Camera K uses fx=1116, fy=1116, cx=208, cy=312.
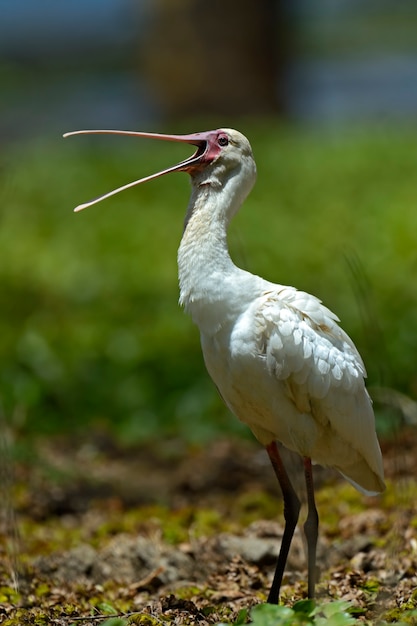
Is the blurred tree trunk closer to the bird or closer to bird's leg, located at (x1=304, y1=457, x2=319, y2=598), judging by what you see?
the bird

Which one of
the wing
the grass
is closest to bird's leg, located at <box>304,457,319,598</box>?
the wing

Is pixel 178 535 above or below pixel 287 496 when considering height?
below

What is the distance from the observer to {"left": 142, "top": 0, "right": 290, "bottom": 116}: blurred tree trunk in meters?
15.1

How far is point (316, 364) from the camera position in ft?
13.4

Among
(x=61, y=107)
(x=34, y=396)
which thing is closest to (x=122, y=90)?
(x=61, y=107)

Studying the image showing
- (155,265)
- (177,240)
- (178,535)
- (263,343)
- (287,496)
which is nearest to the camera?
(263,343)

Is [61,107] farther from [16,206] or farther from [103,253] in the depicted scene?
[103,253]

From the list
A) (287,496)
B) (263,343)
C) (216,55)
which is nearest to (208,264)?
(263,343)

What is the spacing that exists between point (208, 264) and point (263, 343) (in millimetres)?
362

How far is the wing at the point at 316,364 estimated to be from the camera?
4039 mm

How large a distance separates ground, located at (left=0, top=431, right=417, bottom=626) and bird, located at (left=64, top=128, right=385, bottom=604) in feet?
0.84

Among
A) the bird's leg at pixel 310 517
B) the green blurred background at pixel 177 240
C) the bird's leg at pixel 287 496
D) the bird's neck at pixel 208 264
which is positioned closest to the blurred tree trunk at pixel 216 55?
the green blurred background at pixel 177 240

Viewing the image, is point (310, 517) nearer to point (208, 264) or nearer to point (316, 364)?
point (316, 364)

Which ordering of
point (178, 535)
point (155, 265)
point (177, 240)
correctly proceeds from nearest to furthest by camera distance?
point (178, 535), point (155, 265), point (177, 240)
